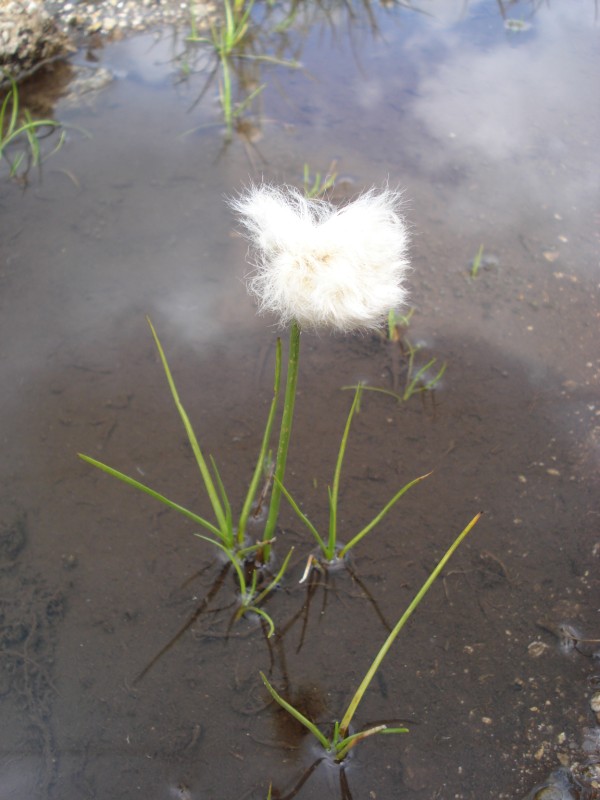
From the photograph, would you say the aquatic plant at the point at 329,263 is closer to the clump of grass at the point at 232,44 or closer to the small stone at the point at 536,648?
the small stone at the point at 536,648

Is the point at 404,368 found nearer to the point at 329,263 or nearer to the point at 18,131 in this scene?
the point at 329,263

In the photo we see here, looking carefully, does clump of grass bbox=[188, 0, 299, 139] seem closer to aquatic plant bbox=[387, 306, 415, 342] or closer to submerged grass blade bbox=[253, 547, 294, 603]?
aquatic plant bbox=[387, 306, 415, 342]

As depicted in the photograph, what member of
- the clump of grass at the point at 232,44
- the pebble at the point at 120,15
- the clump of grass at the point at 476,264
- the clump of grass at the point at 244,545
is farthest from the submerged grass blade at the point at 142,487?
the pebble at the point at 120,15

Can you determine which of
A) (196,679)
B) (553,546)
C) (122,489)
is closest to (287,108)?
(122,489)

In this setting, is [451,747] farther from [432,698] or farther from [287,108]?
[287,108]

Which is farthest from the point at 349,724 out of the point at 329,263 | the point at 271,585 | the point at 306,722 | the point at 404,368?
the point at 404,368
